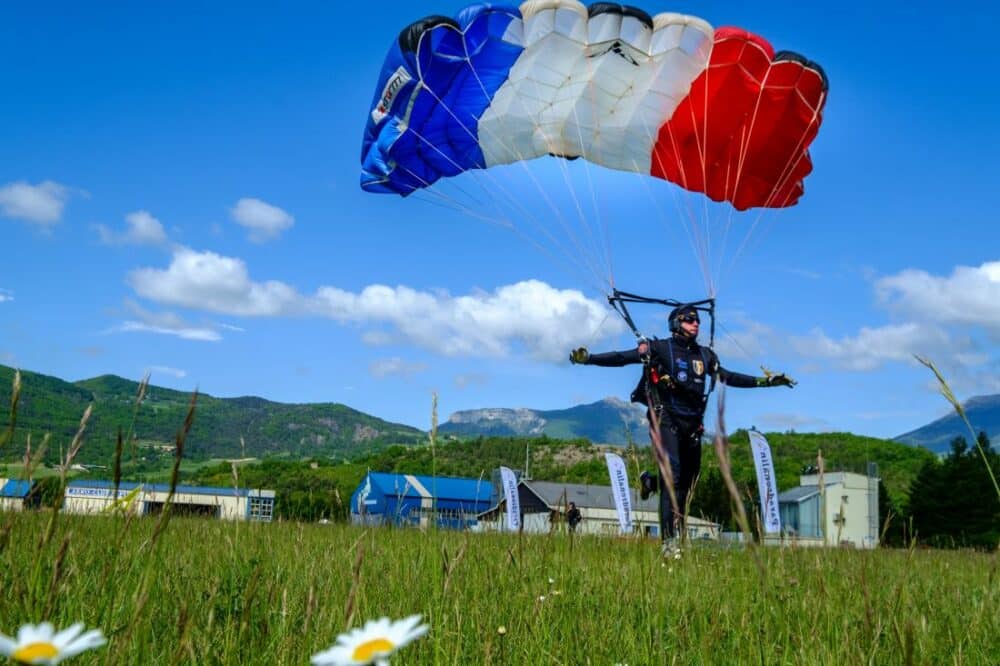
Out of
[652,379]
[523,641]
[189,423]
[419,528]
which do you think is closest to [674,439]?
[652,379]

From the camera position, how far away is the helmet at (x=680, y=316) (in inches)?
321

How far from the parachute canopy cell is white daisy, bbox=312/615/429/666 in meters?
9.67

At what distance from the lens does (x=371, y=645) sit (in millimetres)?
708

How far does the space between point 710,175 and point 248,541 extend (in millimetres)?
9424

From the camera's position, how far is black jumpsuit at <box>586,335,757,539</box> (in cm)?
770

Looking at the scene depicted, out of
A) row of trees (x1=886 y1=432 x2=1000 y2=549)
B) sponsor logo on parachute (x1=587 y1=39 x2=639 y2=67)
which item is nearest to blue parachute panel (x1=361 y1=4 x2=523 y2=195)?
sponsor logo on parachute (x1=587 y1=39 x2=639 y2=67)

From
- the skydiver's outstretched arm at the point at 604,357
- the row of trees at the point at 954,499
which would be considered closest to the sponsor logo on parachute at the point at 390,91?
the skydiver's outstretched arm at the point at 604,357

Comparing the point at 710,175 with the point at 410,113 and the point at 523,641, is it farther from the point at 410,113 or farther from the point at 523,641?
the point at 523,641

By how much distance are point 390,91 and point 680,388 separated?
18.8ft

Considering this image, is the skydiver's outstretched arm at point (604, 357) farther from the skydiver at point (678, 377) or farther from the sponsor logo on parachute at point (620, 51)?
the sponsor logo on parachute at point (620, 51)

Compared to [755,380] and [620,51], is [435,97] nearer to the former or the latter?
[620,51]

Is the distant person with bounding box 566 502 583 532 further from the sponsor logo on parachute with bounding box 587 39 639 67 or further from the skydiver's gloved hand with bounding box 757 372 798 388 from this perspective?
the sponsor logo on parachute with bounding box 587 39 639 67

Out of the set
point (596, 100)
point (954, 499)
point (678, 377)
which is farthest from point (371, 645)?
point (954, 499)

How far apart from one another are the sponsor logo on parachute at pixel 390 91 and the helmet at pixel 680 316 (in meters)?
4.85
